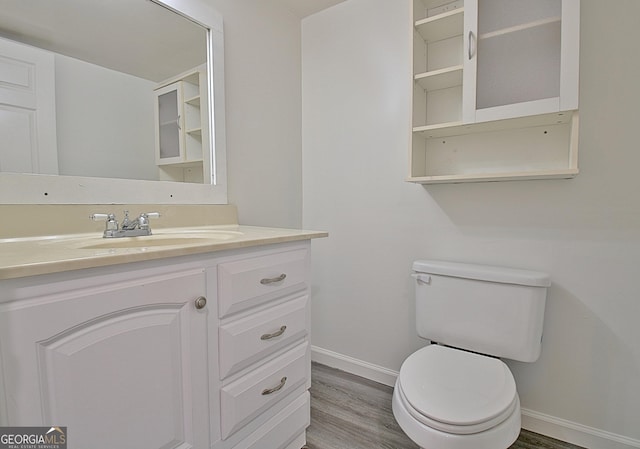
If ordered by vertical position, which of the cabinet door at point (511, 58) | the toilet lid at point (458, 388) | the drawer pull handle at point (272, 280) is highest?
the cabinet door at point (511, 58)

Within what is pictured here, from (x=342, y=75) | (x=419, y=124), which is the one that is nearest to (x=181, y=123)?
(x=342, y=75)

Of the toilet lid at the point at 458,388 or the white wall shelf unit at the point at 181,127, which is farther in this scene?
the white wall shelf unit at the point at 181,127

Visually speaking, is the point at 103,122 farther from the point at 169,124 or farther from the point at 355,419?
the point at 355,419

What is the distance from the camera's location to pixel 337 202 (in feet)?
6.36

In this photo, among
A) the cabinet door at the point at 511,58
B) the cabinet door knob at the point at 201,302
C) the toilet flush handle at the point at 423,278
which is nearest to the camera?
the cabinet door knob at the point at 201,302

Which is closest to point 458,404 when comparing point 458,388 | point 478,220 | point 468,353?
point 458,388

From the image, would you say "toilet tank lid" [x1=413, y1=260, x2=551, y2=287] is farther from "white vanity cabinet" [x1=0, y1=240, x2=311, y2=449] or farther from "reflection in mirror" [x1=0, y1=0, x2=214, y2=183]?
"reflection in mirror" [x1=0, y1=0, x2=214, y2=183]

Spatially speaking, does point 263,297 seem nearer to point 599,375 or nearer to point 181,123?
point 181,123

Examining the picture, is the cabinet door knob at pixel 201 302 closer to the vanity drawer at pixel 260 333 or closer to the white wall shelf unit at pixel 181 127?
the vanity drawer at pixel 260 333

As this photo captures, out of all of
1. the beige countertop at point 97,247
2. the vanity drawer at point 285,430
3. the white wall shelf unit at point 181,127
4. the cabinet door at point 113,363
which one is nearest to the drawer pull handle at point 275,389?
the vanity drawer at point 285,430

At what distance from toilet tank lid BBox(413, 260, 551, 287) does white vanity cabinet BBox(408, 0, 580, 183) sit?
386 millimetres

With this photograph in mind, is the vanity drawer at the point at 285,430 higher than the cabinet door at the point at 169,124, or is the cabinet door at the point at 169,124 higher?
the cabinet door at the point at 169,124

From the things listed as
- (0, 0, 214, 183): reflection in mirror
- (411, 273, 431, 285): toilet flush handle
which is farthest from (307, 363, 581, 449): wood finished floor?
(0, 0, 214, 183): reflection in mirror

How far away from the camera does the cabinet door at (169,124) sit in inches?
53.9
